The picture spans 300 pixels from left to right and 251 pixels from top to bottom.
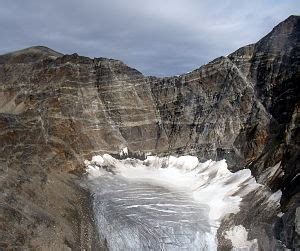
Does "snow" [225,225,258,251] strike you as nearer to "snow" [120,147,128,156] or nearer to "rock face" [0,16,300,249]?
"rock face" [0,16,300,249]

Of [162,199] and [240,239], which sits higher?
[162,199]

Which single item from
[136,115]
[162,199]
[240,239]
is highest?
[136,115]

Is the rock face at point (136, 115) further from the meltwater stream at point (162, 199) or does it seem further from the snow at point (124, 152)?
the meltwater stream at point (162, 199)

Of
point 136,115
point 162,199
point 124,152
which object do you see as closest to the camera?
point 162,199

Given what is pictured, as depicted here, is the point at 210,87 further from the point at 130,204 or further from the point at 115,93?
the point at 130,204

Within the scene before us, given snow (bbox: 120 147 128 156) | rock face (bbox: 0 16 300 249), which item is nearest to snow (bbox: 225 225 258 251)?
rock face (bbox: 0 16 300 249)

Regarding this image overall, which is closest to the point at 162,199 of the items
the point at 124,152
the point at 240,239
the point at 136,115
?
the point at 240,239

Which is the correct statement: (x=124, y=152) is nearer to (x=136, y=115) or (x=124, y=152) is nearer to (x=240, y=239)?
(x=136, y=115)
